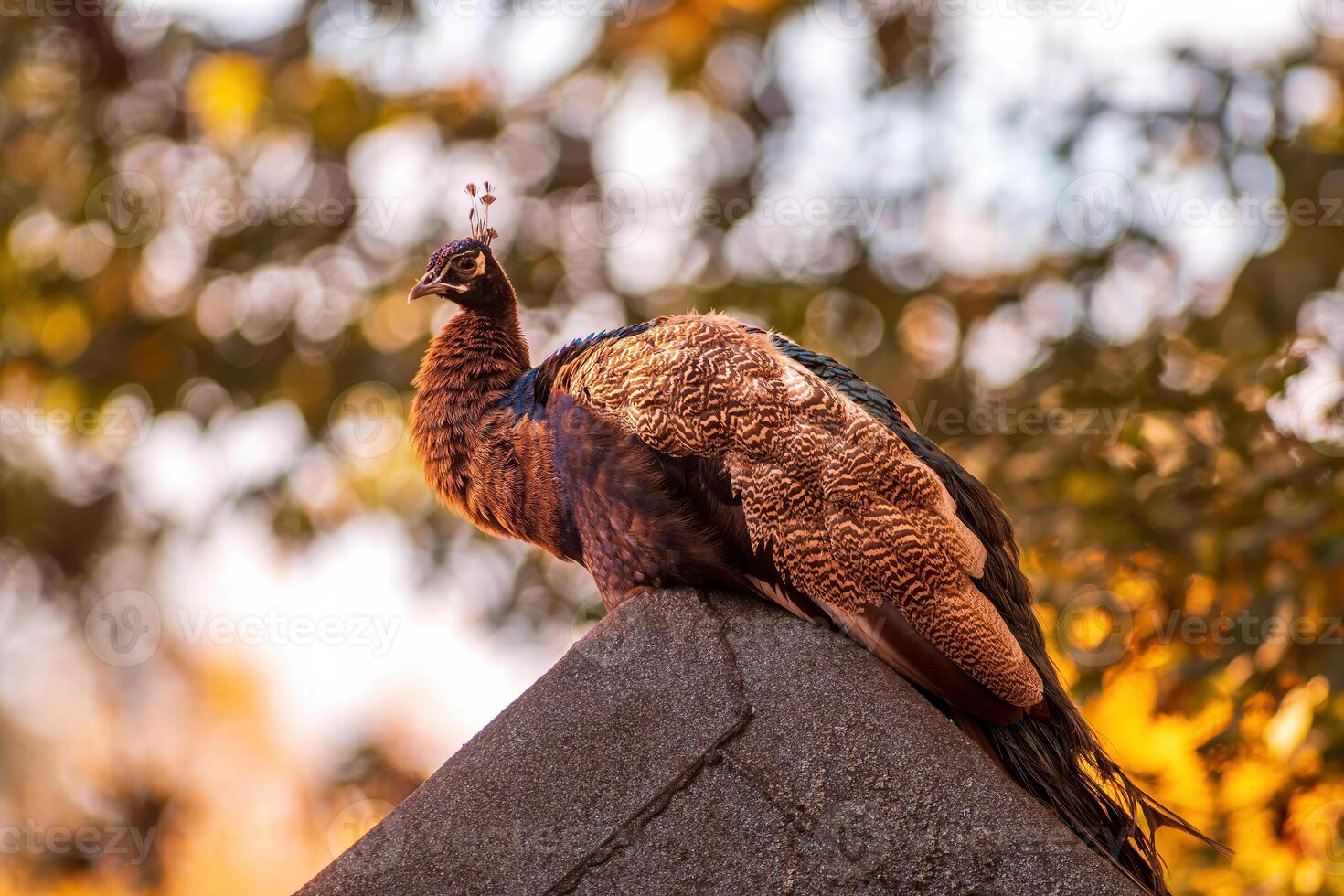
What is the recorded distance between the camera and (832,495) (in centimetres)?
340

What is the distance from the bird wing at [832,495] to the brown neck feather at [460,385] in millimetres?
580

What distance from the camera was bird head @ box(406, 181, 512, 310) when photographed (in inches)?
167

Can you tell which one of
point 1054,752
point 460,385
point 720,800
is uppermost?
point 460,385

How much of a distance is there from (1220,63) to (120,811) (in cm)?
1275

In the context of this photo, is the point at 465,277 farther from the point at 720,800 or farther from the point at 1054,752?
the point at 1054,752

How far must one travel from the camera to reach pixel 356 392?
30.8 feet

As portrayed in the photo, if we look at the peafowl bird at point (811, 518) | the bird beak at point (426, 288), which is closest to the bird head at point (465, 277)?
the bird beak at point (426, 288)

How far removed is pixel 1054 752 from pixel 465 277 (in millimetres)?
2109

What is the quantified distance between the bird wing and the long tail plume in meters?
0.12

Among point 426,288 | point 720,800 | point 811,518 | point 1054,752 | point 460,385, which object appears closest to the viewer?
point 720,800

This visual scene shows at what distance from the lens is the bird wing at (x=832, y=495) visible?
11.0ft

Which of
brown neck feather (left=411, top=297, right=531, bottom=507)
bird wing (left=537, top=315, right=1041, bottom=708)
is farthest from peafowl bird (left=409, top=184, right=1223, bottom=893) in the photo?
brown neck feather (left=411, top=297, right=531, bottom=507)

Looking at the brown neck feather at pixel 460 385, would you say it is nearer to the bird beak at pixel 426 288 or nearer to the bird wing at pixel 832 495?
the bird beak at pixel 426 288

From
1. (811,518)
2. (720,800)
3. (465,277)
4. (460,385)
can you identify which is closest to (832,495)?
(811,518)
